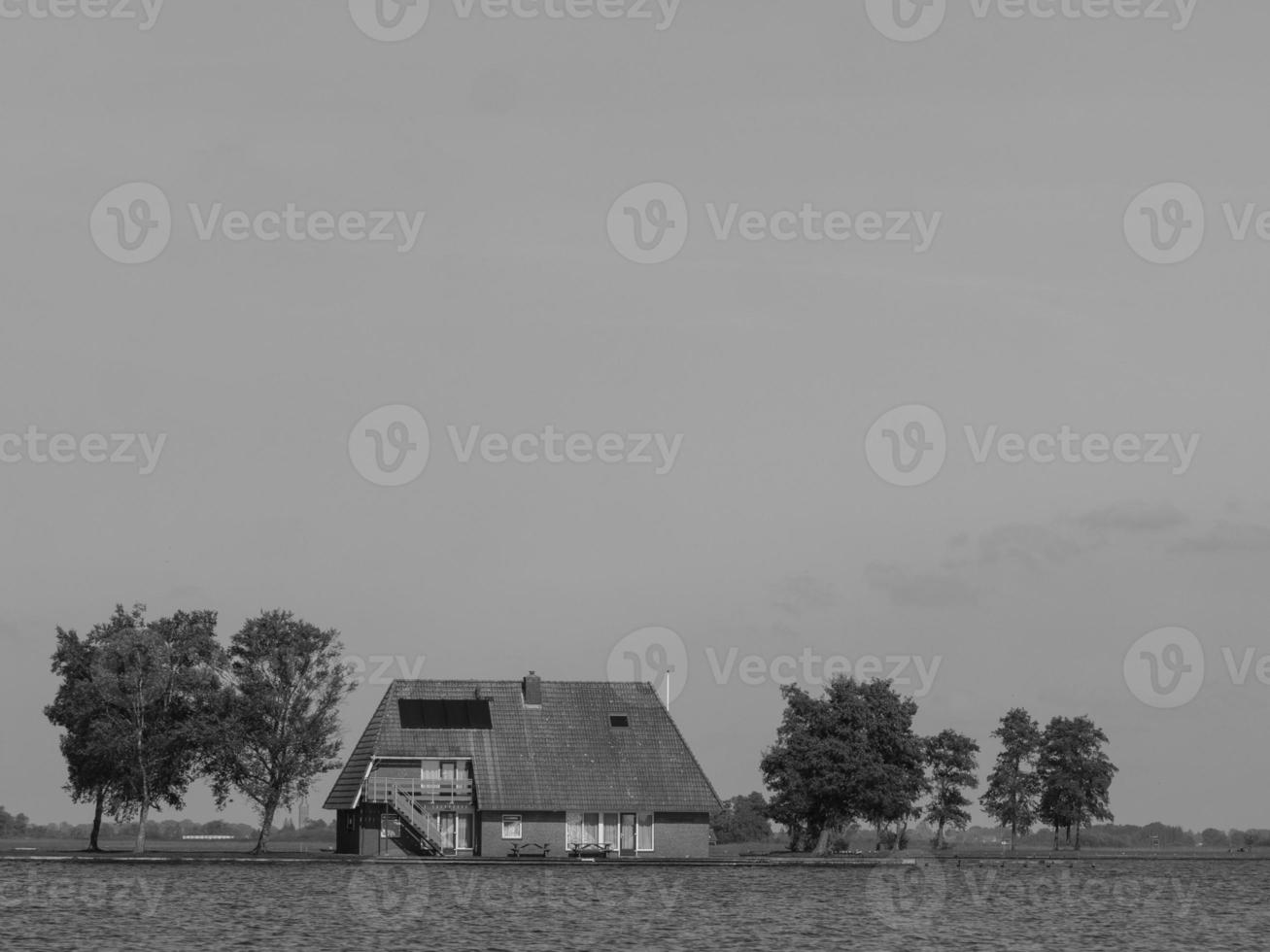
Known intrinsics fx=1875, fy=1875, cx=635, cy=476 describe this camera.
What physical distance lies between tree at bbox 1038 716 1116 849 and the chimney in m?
67.2

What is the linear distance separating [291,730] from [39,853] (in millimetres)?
14981

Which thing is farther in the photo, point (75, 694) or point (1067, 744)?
point (1067, 744)

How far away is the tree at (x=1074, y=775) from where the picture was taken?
14450 centimetres

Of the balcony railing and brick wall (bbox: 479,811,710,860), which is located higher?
the balcony railing

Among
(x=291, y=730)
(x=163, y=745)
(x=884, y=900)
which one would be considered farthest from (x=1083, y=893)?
(x=163, y=745)

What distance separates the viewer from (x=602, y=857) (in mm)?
84125

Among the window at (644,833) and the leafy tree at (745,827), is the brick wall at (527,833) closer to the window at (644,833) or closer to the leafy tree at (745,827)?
the window at (644,833)

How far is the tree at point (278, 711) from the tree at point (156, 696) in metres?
1.49

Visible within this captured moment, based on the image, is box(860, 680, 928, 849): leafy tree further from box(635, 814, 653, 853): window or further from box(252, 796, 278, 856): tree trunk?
box(252, 796, 278, 856): tree trunk

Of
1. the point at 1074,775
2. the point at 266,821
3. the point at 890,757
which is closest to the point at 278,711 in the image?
the point at 266,821

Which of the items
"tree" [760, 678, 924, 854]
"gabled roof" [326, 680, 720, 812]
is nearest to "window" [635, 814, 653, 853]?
"gabled roof" [326, 680, 720, 812]

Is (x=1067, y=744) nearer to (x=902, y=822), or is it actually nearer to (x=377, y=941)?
(x=902, y=822)

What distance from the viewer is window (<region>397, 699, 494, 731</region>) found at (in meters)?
87.3

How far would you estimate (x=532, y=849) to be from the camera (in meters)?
84.3
